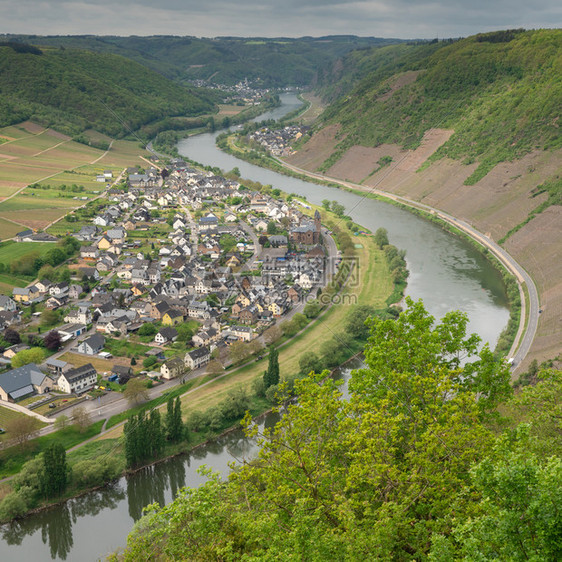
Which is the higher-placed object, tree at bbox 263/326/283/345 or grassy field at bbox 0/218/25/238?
grassy field at bbox 0/218/25/238

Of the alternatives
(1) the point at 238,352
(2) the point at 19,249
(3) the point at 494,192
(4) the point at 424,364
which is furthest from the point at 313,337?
(3) the point at 494,192

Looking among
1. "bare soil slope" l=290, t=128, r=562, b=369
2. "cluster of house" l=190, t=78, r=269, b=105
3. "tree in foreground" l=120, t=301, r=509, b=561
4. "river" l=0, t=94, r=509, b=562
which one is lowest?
"river" l=0, t=94, r=509, b=562

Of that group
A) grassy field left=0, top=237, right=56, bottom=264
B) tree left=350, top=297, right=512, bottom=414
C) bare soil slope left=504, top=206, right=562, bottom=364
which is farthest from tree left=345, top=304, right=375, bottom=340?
grassy field left=0, top=237, right=56, bottom=264

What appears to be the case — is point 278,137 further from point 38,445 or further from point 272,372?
point 38,445

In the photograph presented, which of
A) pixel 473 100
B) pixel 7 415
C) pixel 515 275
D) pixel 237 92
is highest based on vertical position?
pixel 473 100

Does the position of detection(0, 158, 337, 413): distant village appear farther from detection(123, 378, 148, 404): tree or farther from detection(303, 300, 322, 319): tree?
detection(123, 378, 148, 404): tree

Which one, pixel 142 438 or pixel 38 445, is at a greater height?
pixel 142 438

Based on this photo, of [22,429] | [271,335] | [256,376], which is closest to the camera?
[22,429]

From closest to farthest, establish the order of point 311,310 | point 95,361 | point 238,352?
point 238,352
point 95,361
point 311,310
